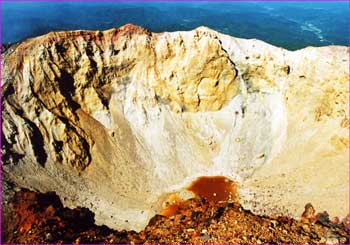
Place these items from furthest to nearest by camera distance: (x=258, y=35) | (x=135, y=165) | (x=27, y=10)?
(x=27, y=10) → (x=258, y=35) → (x=135, y=165)

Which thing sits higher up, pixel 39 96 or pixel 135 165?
pixel 39 96

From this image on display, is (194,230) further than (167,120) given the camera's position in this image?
No

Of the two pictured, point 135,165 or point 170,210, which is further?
point 135,165

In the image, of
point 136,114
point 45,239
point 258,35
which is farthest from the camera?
point 258,35

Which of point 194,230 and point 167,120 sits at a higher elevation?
point 194,230

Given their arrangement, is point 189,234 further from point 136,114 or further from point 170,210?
point 136,114

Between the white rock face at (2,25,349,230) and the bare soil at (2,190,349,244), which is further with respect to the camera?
the white rock face at (2,25,349,230)

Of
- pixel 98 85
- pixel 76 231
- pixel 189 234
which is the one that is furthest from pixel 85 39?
pixel 189 234

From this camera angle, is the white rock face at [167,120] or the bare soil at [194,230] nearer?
the bare soil at [194,230]
